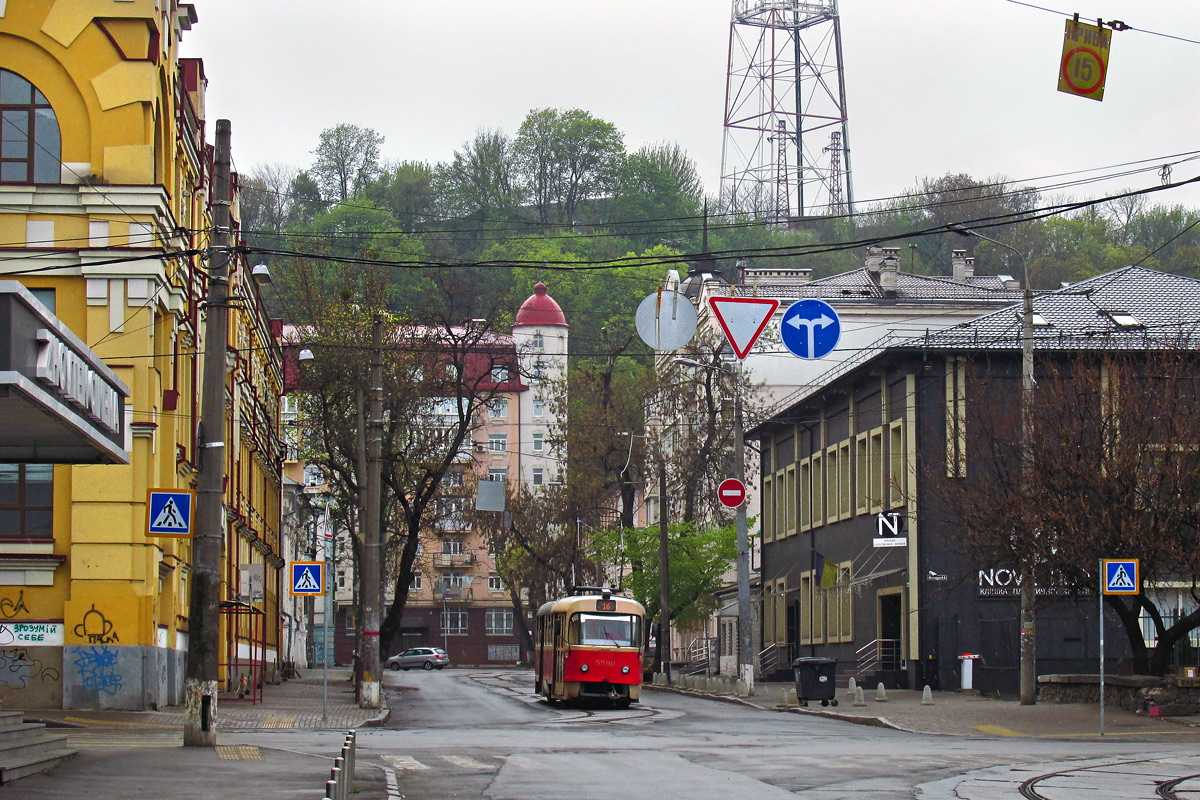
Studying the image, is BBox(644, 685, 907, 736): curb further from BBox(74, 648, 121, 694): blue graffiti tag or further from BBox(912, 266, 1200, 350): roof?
BBox(74, 648, 121, 694): blue graffiti tag

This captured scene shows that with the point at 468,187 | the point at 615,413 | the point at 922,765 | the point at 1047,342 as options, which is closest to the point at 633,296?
the point at 468,187

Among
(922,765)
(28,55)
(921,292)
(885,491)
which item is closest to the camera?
(922,765)

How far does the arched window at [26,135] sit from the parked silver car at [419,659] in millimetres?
67721

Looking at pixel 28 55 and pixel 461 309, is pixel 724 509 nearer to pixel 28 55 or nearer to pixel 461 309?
pixel 461 309

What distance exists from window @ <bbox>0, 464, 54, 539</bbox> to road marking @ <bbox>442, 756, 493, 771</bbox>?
11.6 meters

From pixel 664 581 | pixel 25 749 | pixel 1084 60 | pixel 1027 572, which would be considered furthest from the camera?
pixel 664 581

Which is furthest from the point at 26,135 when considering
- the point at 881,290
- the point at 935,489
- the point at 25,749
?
the point at 881,290

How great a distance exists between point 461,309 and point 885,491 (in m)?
13.4

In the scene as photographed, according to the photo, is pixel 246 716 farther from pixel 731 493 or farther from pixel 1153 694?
pixel 1153 694

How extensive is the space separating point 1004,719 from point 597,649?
412 inches

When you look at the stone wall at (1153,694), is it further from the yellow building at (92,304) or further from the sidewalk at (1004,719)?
the yellow building at (92,304)

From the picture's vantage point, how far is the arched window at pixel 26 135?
2827 cm

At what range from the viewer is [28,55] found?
A: 1125 inches

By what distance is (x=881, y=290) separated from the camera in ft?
211
